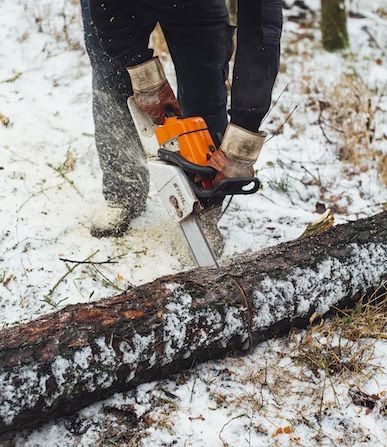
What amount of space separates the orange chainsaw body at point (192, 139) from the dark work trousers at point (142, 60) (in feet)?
1.07

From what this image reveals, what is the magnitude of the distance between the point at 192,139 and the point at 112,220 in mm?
629

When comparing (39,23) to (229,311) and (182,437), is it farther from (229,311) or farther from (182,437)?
(182,437)

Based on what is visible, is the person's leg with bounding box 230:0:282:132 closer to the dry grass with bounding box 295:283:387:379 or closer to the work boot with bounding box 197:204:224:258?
the work boot with bounding box 197:204:224:258

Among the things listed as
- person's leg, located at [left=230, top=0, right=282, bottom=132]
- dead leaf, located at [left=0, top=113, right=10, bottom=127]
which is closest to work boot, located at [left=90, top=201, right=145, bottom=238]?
person's leg, located at [left=230, top=0, right=282, bottom=132]

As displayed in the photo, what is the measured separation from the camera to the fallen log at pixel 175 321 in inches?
59.7

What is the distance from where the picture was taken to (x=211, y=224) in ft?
7.55

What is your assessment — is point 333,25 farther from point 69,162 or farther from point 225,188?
point 225,188

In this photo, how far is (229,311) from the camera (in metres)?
1.80

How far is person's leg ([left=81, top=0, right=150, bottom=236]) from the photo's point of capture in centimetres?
234

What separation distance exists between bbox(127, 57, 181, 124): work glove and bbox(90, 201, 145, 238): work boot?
493mm

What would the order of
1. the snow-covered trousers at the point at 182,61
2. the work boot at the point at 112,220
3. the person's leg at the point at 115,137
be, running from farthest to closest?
the work boot at the point at 112,220 < the person's leg at the point at 115,137 < the snow-covered trousers at the point at 182,61

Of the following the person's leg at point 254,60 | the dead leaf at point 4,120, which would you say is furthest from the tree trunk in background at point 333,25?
the person's leg at point 254,60

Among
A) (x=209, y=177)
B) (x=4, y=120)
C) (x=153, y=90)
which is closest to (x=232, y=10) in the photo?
(x=4, y=120)

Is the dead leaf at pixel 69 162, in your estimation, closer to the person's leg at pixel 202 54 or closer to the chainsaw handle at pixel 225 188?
the person's leg at pixel 202 54
